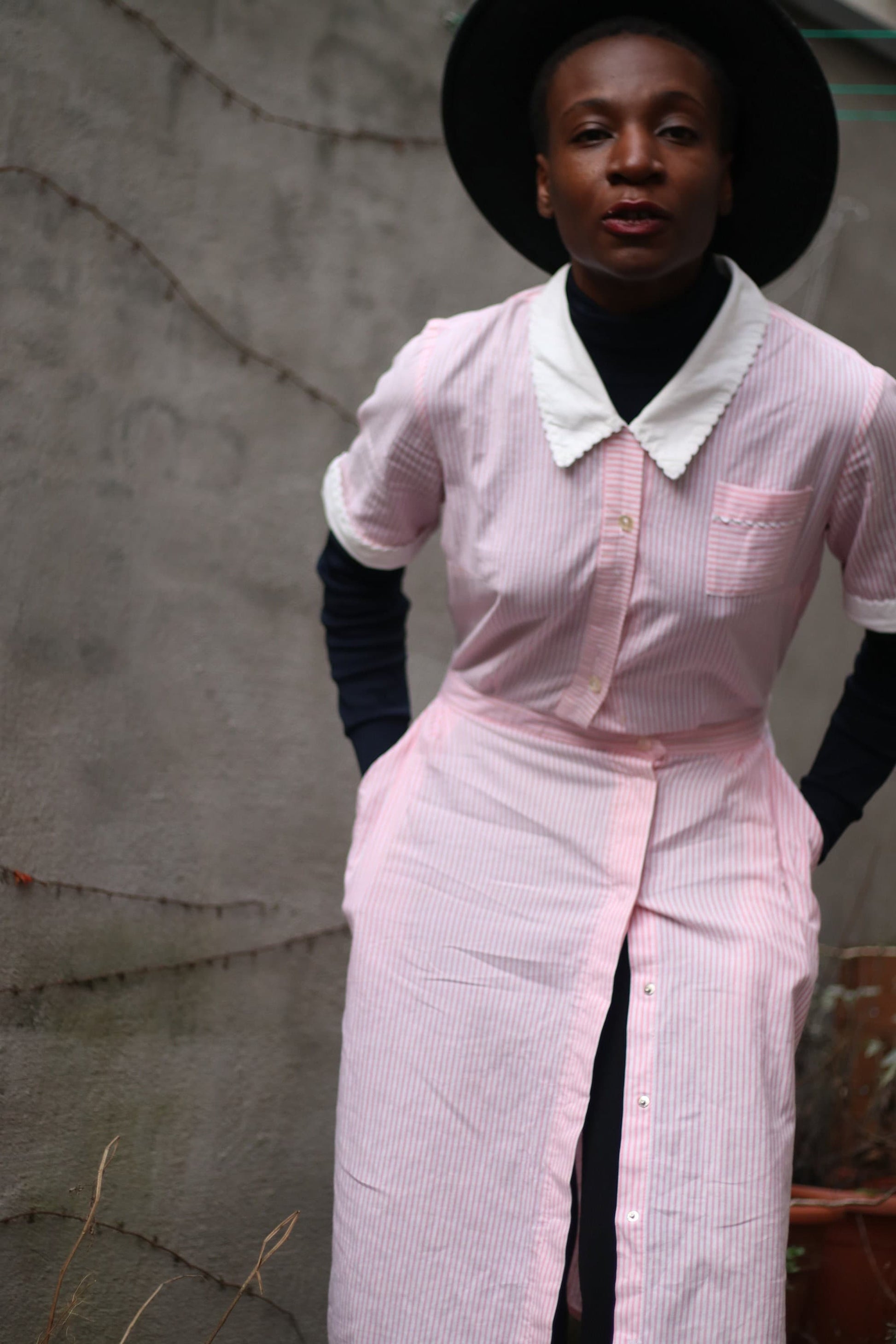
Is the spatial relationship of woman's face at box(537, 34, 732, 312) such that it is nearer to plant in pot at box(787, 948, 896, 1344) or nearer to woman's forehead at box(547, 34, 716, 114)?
woman's forehead at box(547, 34, 716, 114)

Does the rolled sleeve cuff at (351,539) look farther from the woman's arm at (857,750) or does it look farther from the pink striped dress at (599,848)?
the woman's arm at (857,750)

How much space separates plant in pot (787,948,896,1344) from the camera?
2.65m

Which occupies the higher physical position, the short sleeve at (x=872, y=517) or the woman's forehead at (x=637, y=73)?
the woman's forehead at (x=637, y=73)

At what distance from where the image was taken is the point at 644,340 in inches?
65.1

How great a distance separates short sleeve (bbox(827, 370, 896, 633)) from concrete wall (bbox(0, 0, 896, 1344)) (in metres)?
1.22

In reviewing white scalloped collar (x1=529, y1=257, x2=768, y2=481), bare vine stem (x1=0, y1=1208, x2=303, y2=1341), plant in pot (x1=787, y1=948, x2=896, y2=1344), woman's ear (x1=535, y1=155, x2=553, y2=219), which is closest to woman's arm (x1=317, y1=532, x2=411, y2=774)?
white scalloped collar (x1=529, y1=257, x2=768, y2=481)

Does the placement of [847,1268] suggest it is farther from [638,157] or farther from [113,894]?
[638,157]

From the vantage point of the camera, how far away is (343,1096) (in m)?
1.65

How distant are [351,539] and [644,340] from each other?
492 millimetres

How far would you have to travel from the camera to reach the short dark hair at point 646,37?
62.3 inches

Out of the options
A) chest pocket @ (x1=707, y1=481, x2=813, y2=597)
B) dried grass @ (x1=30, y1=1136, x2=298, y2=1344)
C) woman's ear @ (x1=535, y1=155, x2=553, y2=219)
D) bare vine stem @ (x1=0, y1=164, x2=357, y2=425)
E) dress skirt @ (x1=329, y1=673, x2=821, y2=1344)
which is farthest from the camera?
bare vine stem @ (x1=0, y1=164, x2=357, y2=425)

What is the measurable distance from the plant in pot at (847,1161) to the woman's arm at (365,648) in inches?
56.4

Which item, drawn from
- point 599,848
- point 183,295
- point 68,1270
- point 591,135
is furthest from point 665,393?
point 68,1270

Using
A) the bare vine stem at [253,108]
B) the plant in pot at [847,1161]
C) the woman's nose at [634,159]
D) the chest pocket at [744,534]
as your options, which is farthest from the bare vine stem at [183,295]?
the plant in pot at [847,1161]
